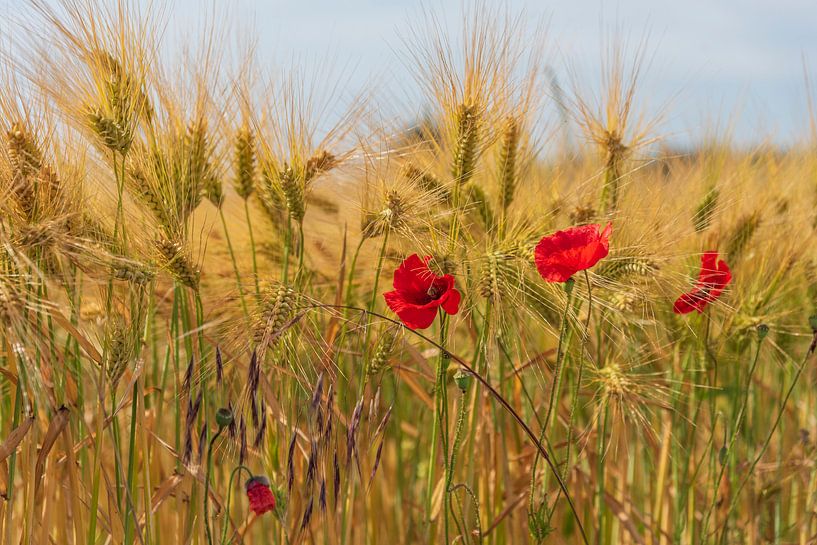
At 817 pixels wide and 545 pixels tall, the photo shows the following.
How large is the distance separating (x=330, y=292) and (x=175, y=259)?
55 centimetres

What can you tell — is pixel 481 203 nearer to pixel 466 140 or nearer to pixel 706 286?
pixel 466 140

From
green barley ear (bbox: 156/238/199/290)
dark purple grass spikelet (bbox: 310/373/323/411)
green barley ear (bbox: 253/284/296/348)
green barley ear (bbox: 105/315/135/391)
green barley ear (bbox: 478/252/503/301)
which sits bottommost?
dark purple grass spikelet (bbox: 310/373/323/411)

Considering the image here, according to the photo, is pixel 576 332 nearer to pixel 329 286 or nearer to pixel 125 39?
pixel 329 286

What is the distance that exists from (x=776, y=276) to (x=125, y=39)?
3.90 feet

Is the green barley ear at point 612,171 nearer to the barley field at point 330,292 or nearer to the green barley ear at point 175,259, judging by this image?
the barley field at point 330,292

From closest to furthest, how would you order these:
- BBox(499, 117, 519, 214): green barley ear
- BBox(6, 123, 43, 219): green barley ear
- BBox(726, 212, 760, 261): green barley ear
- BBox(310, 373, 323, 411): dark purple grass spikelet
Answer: BBox(310, 373, 323, 411): dark purple grass spikelet → BBox(6, 123, 43, 219): green barley ear → BBox(499, 117, 519, 214): green barley ear → BBox(726, 212, 760, 261): green barley ear

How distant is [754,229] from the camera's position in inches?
63.6

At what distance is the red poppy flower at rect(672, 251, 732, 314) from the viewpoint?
4.02 ft

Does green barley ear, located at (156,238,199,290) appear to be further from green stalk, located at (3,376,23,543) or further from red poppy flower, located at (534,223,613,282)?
red poppy flower, located at (534,223,613,282)

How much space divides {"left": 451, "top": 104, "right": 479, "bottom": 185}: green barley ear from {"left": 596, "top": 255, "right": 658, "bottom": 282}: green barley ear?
25cm

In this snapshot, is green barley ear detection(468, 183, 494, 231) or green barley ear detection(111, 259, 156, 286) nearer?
green barley ear detection(111, 259, 156, 286)

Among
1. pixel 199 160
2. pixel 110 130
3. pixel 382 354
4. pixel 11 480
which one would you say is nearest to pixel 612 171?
pixel 382 354

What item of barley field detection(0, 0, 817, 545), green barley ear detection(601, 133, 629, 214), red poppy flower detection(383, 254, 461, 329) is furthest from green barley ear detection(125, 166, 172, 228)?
green barley ear detection(601, 133, 629, 214)

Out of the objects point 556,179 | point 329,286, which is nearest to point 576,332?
point 556,179
